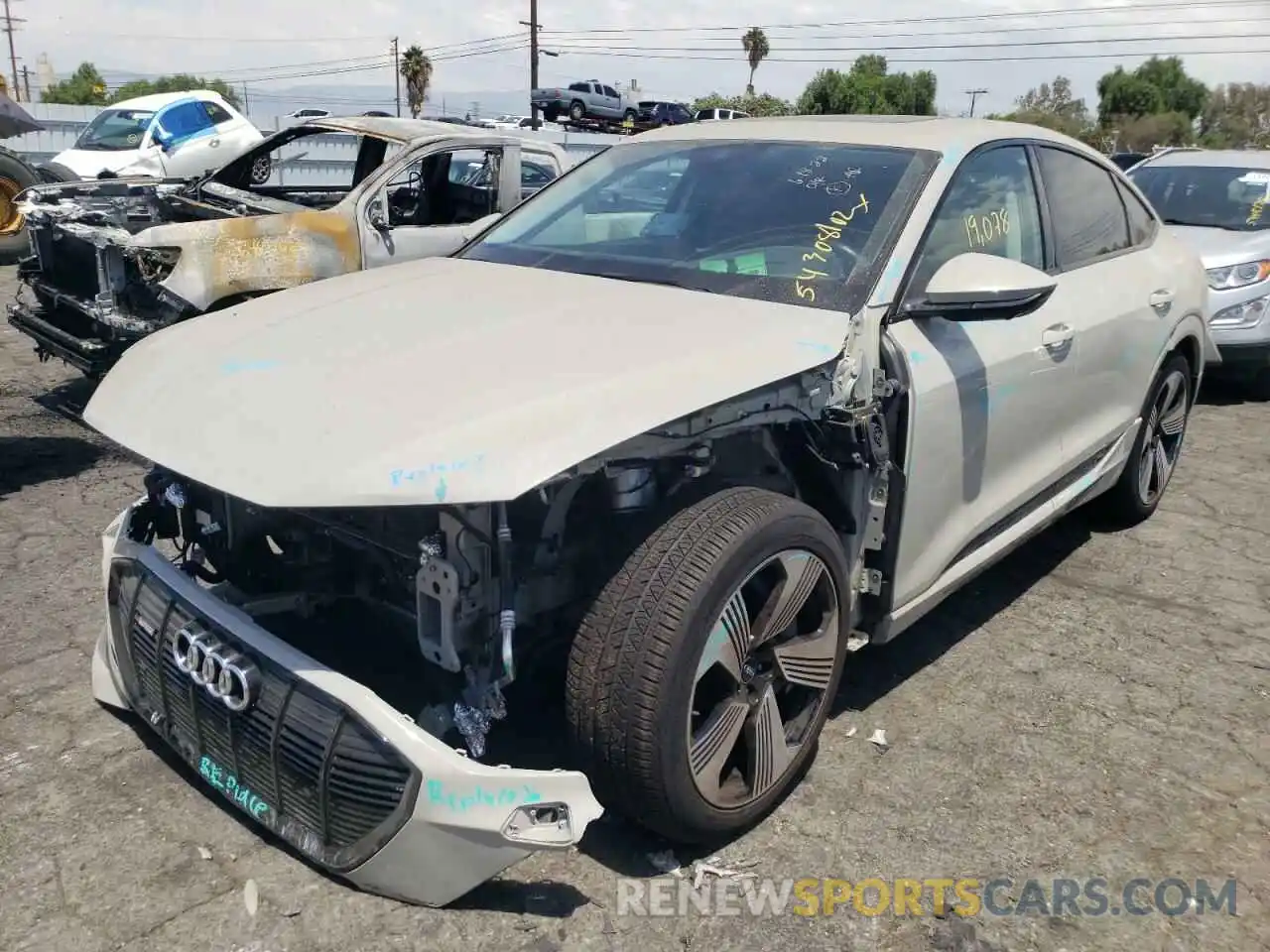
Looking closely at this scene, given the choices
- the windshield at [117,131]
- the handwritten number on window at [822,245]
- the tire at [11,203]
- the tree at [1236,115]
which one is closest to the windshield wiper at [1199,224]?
the handwritten number on window at [822,245]

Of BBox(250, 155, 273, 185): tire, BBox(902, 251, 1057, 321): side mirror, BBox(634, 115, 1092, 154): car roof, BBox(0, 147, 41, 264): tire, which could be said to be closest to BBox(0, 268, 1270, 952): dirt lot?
BBox(902, 251, 1057, 321): side mirror

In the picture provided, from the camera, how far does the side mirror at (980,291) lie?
284 centimetres

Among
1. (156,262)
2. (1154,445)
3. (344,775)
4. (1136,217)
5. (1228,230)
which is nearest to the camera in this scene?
(344,775)

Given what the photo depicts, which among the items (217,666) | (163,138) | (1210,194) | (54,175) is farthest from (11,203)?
(1210,194)

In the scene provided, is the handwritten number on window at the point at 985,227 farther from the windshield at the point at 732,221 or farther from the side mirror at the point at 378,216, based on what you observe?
the side mirror at the point at 378,216

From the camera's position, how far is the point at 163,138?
1334 cm

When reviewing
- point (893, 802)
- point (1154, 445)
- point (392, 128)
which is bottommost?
point (893, 802)

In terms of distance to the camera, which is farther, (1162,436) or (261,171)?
(261,171)

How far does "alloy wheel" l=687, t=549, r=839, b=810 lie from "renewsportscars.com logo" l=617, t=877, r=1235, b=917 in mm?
214

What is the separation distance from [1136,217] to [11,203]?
10138 millimetres

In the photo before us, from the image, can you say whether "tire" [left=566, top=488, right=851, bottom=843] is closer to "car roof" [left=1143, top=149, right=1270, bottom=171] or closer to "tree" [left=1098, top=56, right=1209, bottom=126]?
"car roof" [left=1143, top=149, right=1270, bottom=171]

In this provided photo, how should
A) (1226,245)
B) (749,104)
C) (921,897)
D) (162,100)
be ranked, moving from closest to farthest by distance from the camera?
1. (921,897)
2. (1226,245)
3. (162,100)
4. (749,104)

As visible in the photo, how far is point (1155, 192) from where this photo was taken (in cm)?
859

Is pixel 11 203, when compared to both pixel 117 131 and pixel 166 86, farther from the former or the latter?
pixel 166 86
